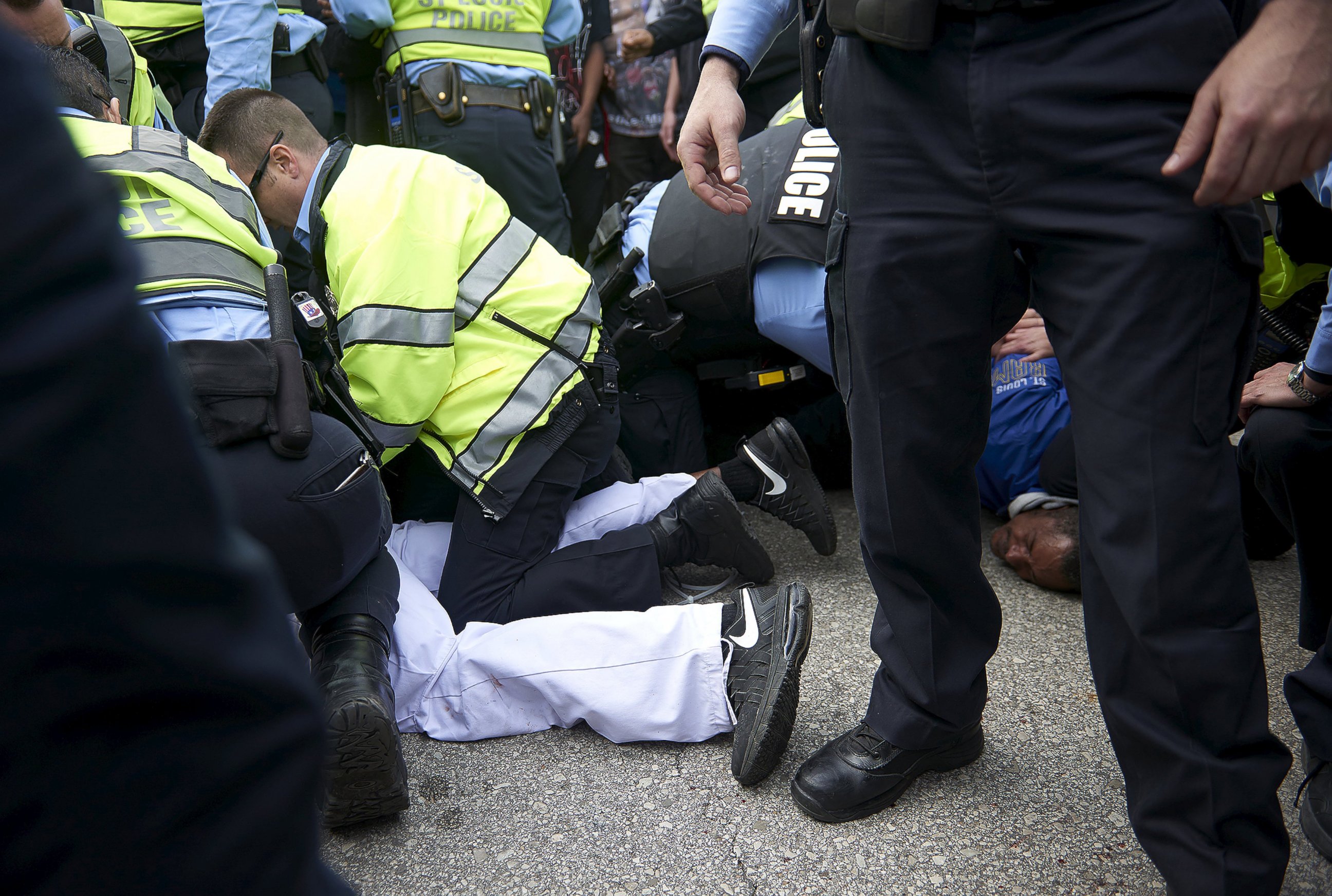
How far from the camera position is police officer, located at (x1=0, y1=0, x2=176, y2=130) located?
7.20 feet

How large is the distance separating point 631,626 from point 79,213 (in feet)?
4.68

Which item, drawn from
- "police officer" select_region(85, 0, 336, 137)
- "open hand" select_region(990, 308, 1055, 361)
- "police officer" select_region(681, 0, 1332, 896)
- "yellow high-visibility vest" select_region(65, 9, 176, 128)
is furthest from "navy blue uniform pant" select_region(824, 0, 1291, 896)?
"police officer" select_region(85, 0, 336, 137)

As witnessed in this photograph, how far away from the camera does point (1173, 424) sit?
3.27 feet

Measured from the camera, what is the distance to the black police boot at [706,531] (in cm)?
215

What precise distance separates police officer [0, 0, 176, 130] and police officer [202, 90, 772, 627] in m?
0.35

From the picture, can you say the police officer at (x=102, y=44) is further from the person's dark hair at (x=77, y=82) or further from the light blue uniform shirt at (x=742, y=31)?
the light blue uniform shirt at (x=742, y=31)

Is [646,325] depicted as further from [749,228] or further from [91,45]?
[91,45]

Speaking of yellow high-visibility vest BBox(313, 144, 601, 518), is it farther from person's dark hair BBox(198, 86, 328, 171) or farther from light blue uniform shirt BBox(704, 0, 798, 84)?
light blue uniform shirt BBox(704, 0, 798, 84)

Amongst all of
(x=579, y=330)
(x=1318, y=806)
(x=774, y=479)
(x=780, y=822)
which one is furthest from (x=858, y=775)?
(x=579, y=330)

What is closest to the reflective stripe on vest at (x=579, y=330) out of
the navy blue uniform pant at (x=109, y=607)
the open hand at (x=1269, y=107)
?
the open hand at (x=1269, y=107)

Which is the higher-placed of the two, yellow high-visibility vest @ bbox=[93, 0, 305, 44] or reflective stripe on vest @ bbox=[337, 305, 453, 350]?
yellow high-visibility vest @ bbox=[93, 0, 305, 44]

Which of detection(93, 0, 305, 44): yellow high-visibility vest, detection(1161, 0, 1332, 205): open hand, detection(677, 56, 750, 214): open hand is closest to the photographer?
detection(1161, 0, 1332, 205): open hand

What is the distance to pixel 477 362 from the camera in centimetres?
205

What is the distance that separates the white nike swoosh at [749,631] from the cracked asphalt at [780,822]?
0.62 ft
